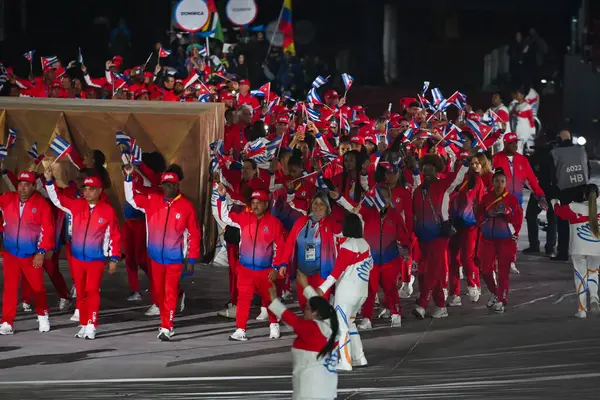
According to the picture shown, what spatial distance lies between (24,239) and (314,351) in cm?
540

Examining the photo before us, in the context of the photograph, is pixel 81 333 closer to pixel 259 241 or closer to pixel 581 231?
pixel 259 241

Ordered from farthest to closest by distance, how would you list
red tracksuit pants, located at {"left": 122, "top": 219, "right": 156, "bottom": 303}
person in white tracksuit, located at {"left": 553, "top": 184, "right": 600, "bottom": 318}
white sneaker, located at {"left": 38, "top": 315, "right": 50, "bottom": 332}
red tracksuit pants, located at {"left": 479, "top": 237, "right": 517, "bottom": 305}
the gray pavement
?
red tracksuit pants, located at {"left": 122, "top": 219, "right": 156, "bottom": 303}, red tracksuit pants, located at {"left": 479, "top": 237, "right": 517, "bottom": 305}, person in white tracksuit, located at {"left": 553, "top": 184, "right": 600, "bottom": 318}, white sneaker, located at {"left": 38, "top": 315, "right": 50, "bottom": 332}, the gray pavement

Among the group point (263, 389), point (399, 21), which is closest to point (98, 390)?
point (263, 389)

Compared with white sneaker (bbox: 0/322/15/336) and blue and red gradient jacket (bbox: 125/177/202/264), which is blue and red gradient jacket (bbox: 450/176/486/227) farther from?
white sneaker (bbox: 0/322/15/336)

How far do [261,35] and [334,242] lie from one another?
1758cm

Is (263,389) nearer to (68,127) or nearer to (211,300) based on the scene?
(211,300)

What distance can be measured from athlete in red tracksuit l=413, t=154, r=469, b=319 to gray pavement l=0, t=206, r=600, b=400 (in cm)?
32

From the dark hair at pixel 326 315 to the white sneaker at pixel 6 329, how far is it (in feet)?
17.3

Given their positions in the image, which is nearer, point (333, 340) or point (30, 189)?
point (333, 340)

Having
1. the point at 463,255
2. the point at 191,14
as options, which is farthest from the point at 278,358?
the point at 191,14

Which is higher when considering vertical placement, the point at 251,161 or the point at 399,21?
the point at 399,21

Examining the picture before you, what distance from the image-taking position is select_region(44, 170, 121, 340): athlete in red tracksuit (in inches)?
558

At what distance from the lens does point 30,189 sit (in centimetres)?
1455

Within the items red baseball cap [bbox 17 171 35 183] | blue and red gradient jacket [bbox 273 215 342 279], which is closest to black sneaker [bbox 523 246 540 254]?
blue and red gradient jacket [bbox 273 215 342 279]
